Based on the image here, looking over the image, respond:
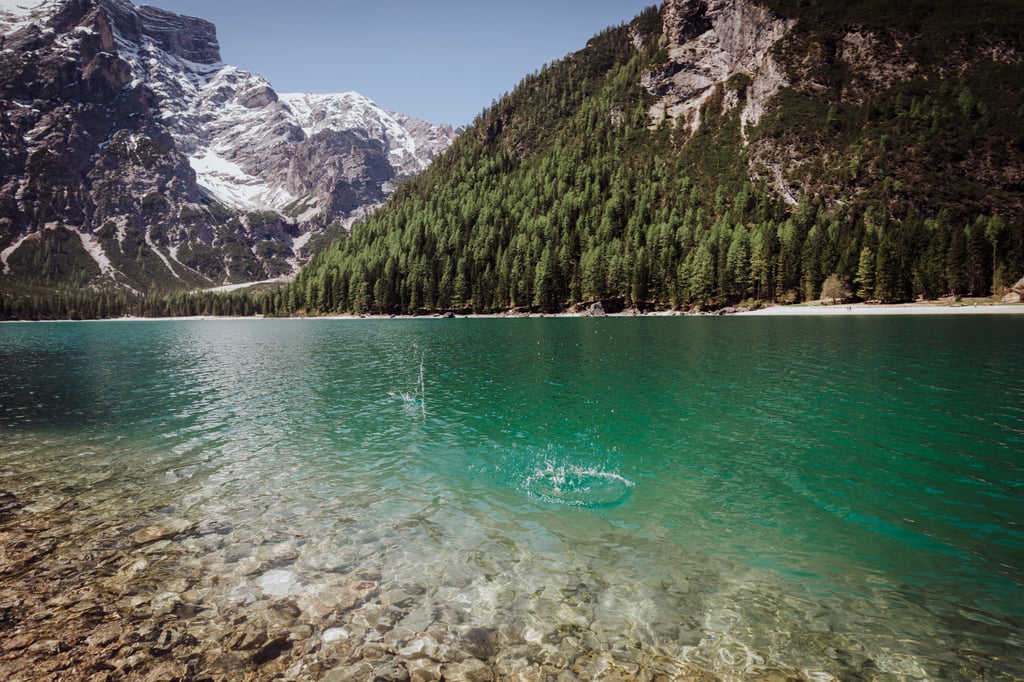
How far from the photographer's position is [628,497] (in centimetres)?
1528

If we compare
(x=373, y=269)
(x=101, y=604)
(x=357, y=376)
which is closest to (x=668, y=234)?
(x=373, y=269)

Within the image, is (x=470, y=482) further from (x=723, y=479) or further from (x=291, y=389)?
(x=291, y=389)

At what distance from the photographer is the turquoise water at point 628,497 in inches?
355

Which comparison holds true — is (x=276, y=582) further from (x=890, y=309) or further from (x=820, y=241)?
(x=820, y=241)

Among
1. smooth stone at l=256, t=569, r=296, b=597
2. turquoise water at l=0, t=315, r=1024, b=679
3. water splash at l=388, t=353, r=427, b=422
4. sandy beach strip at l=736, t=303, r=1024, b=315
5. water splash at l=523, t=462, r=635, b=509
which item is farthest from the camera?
sandy beach strip at l=736, t=303, r=1024, b=315

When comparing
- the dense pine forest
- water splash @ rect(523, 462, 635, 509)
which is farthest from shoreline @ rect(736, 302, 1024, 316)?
water splash @ rect(523, 462, 635, 509)

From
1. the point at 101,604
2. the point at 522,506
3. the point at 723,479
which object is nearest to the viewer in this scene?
the point at 101,604

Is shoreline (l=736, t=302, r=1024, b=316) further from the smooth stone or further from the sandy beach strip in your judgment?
the smooth stone

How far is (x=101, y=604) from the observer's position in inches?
359

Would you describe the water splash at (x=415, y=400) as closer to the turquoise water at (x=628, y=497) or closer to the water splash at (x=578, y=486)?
the turquoise water at (x=628, y=497)

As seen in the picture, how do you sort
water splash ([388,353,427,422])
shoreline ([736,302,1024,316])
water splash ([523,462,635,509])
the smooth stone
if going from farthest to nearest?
shoreline ([736,302,1024,316])
water splash ([388,353,427,422])
water splash ([523,462,635,509])
the smooth stone

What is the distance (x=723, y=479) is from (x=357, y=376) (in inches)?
1266

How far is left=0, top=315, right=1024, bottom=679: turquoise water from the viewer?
902 centimetres

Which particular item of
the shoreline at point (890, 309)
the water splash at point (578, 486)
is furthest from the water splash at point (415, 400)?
the shoreline at point (890, 309)
